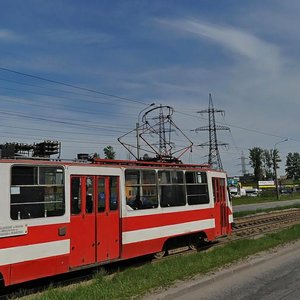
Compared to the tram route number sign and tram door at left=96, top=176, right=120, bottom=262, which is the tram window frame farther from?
the tram route number sign

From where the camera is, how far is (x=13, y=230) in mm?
8375

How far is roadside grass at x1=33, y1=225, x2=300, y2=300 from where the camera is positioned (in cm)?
759

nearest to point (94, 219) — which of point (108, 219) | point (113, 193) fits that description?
point (108, 219)

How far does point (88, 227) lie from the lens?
9.88 metres

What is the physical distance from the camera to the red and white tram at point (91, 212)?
8531 millimetres

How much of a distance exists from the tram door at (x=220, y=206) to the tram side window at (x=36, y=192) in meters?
6.59

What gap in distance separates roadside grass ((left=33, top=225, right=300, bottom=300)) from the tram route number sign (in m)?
1.19

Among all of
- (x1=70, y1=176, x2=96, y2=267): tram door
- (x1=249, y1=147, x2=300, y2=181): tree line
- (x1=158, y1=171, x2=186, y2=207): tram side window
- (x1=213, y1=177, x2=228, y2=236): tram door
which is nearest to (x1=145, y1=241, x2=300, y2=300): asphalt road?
(x1=70, y1=176, x2=96, y2=267): tram door

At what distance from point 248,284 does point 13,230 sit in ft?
14.9

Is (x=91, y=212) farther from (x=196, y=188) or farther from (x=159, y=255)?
(x=196, y=188)

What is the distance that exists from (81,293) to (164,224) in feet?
15.9

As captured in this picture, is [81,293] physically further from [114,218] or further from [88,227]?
[114,218]

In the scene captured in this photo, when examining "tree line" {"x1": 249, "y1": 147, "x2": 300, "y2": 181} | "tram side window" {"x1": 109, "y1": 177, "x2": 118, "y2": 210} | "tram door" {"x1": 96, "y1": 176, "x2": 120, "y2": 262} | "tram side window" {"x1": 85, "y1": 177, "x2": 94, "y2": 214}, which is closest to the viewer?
"tram side window" {"x1": 85, "y1": 177, "x2": 94, "y2": 214}

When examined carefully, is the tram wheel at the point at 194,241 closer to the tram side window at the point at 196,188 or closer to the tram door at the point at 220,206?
the tram door at the point at 220,206
